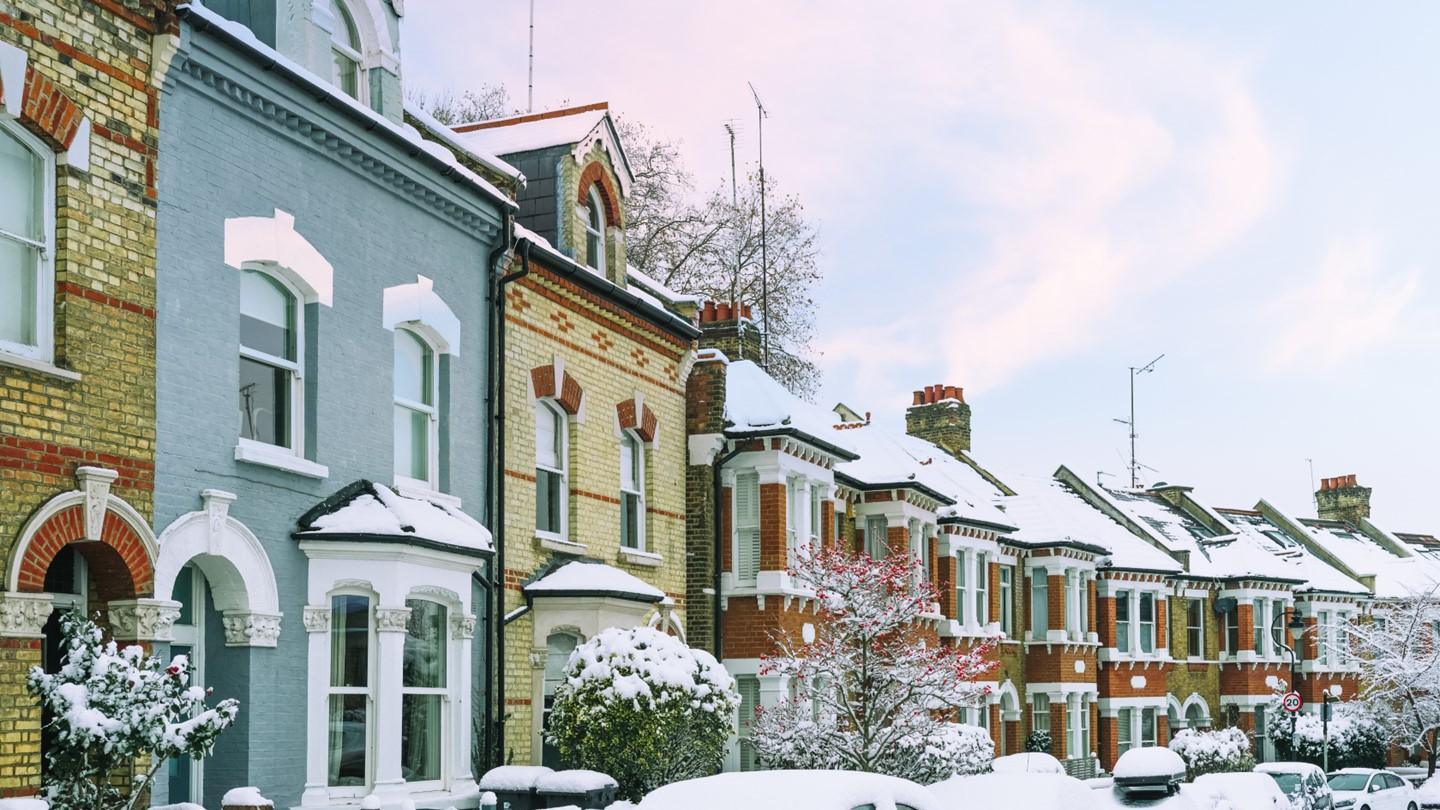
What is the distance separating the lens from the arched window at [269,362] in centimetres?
1482

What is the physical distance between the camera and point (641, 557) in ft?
73.9

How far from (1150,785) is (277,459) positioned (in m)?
11.0

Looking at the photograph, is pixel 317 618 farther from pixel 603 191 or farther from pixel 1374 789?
pixel 1374 789

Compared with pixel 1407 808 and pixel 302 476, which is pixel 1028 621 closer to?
pixel 1407 808

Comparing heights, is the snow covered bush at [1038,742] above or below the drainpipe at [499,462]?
below

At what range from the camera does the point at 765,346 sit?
40.6 m

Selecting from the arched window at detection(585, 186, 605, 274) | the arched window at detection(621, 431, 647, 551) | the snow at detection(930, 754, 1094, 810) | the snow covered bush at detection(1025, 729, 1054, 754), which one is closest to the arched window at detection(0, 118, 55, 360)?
the snow at detection(930, 754, 1094, 810)

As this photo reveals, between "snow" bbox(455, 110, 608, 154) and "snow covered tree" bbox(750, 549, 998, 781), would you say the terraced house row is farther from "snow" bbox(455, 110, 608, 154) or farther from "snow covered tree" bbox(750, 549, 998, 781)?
"snow covered tree" bbox(750, 549, 998, 781)

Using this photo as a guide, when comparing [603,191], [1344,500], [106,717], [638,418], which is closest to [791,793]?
[106,717]

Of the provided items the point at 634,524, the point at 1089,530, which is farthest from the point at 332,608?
the point at 1089,530

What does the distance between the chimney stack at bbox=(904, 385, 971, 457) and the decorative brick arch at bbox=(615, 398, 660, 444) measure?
20756mm

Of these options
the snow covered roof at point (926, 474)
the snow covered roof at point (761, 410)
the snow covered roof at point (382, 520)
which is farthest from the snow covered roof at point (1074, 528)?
the snow covered roof at point (382, 520)

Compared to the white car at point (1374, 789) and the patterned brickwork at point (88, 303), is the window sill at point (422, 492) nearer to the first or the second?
the patterned brickwork at point (88, 303)

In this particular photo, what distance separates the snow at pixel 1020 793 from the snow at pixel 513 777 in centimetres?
488
